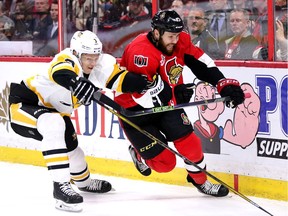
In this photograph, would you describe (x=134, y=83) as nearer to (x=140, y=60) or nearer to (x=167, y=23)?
(x=140, y=60)

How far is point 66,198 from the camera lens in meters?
4.22

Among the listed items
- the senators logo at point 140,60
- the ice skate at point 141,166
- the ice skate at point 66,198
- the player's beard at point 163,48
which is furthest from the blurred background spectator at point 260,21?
the ice skate at point 66,198

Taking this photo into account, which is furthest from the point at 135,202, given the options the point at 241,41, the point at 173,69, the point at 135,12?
the point at 135,12

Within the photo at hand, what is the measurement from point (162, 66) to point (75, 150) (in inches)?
27.4

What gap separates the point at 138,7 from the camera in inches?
208

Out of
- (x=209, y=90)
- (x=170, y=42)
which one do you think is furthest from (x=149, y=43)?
(x=209, y=90)

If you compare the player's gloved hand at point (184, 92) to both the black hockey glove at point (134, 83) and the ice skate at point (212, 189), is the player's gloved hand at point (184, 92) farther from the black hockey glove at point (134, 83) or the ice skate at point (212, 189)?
the ice skate at point (212, 189)

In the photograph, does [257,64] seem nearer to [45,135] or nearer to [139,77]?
[139,77]

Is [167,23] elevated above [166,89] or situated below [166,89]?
above

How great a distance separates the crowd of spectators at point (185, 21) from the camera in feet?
15.2

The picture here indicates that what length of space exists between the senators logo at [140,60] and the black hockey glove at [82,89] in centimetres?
41

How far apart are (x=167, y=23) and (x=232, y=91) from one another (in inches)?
19.2

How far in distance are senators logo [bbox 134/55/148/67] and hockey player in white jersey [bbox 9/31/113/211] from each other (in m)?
0.13

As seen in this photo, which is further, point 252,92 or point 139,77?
point 252,92
